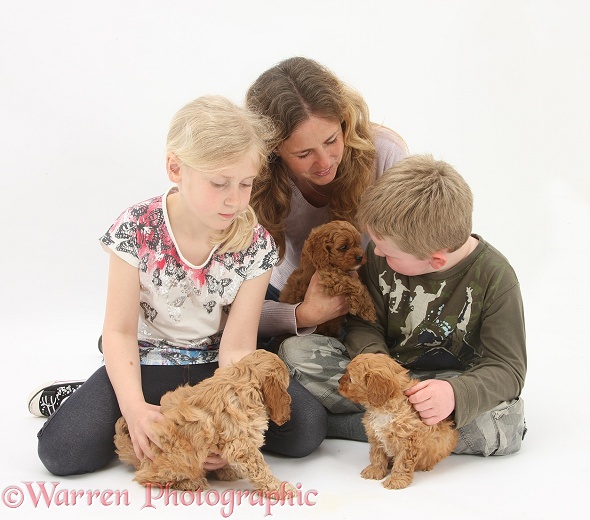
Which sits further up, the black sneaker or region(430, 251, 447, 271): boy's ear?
region(430, 251, 447, 271): boy's ear

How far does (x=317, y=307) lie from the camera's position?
3461 mm

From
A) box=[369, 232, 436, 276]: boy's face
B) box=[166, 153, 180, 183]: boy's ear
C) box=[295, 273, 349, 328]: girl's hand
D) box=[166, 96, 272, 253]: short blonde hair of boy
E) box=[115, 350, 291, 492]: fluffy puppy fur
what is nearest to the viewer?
box=[115, 350, 291, 492]: fluffy puppy fur

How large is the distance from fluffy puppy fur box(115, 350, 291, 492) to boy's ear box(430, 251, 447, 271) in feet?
2.55

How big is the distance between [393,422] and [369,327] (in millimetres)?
663

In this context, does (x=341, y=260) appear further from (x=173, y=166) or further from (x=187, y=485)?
(x=187, y=485)

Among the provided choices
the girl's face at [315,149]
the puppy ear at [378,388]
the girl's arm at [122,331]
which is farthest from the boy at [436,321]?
the girl's arm at [122,331]


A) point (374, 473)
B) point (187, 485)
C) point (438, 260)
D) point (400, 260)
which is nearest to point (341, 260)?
point (400, 260)

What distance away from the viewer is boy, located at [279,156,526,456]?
9.87 feet

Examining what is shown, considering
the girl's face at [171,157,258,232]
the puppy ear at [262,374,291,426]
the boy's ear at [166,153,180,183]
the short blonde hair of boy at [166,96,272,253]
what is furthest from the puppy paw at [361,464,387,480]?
the boy's ear at [166,153,180,183]

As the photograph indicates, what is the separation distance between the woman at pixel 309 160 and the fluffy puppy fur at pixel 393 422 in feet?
2.13

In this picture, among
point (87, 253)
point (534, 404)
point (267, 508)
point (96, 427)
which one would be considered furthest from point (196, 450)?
point (87, 253)

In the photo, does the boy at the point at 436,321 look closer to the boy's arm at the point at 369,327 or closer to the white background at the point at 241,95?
the boy's arm at the point at 369,327

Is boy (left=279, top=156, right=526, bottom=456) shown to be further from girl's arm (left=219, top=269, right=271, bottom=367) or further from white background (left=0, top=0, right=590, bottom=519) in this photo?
white background (left=0, top=0, right=590, bottom=519)

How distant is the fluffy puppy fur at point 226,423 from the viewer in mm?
2654
